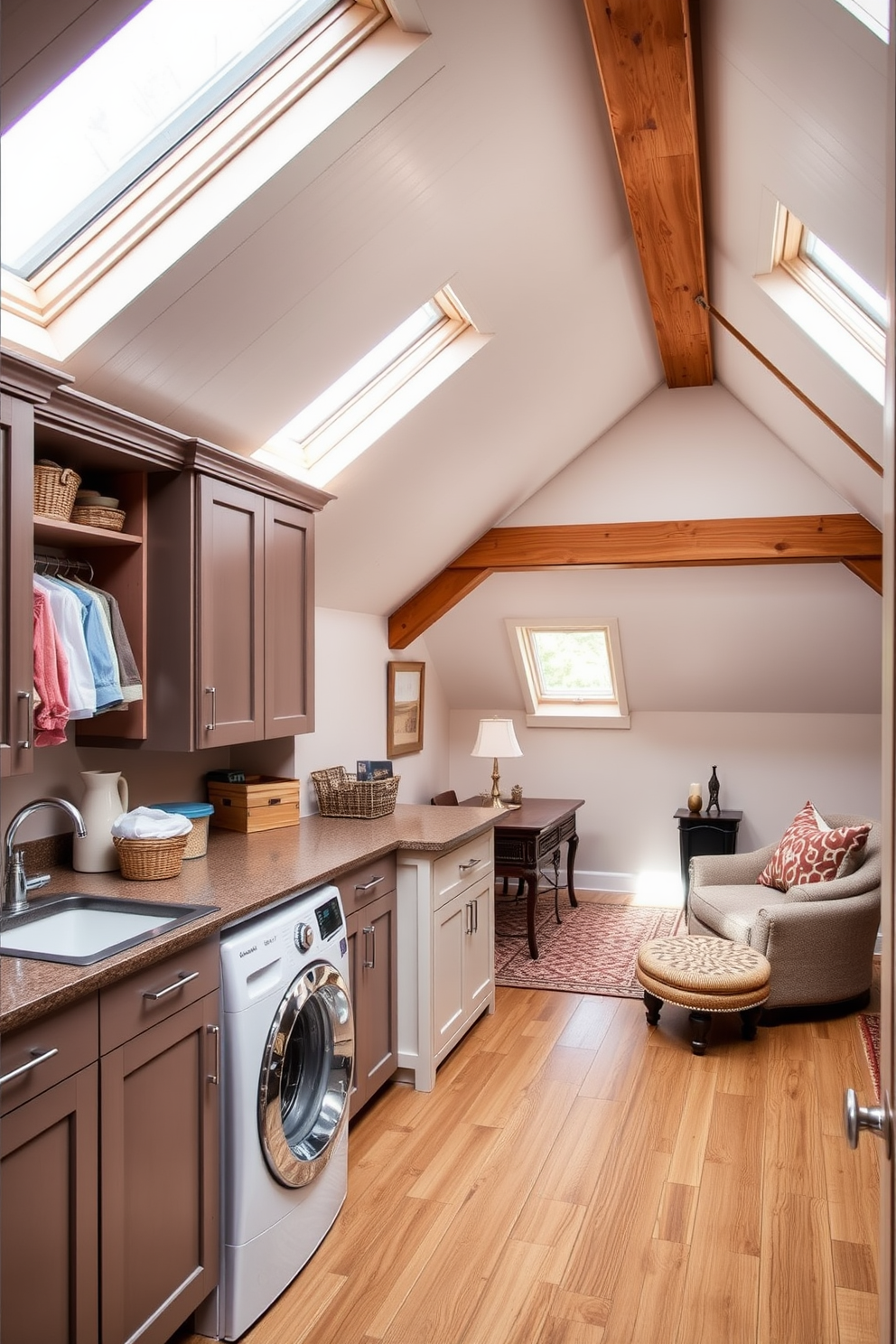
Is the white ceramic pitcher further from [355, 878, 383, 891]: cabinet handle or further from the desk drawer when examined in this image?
the desk drawer

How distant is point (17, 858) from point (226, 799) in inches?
48.7

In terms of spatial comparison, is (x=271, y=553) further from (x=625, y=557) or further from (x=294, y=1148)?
(x=625, y=557)

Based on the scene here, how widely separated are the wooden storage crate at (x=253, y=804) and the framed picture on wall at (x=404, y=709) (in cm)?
167

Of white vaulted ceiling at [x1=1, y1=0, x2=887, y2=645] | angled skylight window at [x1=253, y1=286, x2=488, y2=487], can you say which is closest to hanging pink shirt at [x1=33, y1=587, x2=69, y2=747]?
white vaulted ceiling at [x1=1, y1=0, x2=887, y2=645]

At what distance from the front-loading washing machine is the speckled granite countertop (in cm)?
9

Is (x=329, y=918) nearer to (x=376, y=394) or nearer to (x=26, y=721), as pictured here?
(x=26, y=721)

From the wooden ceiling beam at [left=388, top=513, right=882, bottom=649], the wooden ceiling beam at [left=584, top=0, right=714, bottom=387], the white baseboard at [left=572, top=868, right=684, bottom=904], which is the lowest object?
the white baseboard at [left=572, top=868, right=684, bottom=904]

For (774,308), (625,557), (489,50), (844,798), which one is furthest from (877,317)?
(844,798)

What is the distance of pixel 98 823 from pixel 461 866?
1460mm

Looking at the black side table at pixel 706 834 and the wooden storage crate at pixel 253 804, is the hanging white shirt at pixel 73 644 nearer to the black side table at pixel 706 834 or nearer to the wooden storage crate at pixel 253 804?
the wooden storage crate at pixel 253 804

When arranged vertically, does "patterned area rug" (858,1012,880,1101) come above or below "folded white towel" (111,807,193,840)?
below

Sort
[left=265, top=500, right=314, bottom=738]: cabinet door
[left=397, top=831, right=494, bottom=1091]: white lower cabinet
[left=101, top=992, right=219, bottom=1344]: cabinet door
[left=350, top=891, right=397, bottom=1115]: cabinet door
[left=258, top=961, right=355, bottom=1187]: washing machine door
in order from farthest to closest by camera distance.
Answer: [left=397, top=831, right=494, bottom=1091]: white lower cabinet < [left=265, top=500, right=314, bottom=738]: cabinet door < [left=350, top=891, right=397, bottom=1115]: cabinet door < [left=258, top=961, right=355, bottom=1187]: washing machine door < [left=101, top=992, right=219, bottom=1344]: cabinet door

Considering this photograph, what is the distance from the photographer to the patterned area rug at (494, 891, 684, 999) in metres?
4.57

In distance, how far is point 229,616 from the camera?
9.82ft
